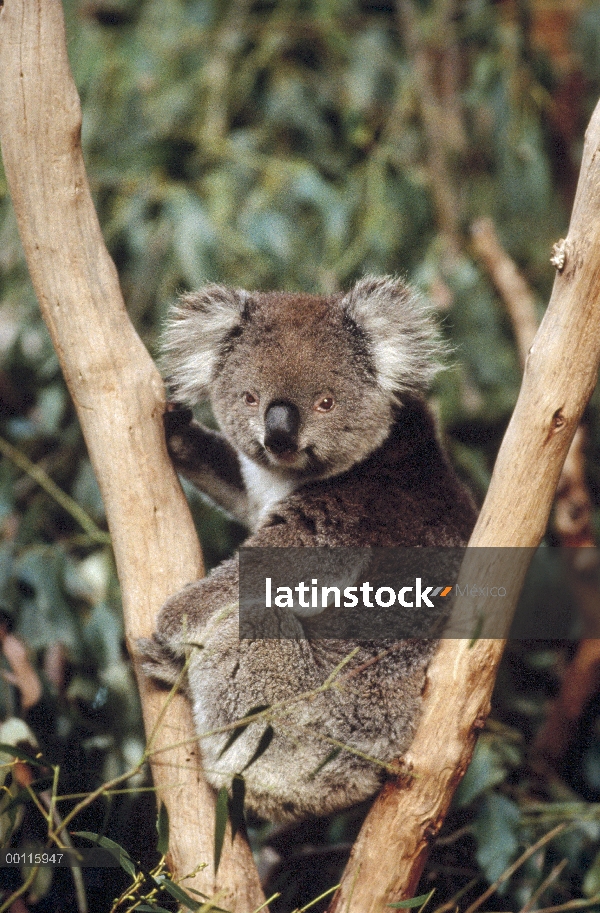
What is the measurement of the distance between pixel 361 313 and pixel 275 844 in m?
1.68

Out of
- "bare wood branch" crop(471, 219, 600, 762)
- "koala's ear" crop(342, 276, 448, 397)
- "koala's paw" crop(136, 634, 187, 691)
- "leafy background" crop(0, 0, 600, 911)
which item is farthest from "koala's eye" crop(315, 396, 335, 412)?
"bare wood branch" crop(471, 219, 600, 762)

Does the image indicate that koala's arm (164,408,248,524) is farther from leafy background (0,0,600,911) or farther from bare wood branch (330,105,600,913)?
bare wood branch (330,105,600,913)

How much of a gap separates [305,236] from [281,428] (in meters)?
1.82

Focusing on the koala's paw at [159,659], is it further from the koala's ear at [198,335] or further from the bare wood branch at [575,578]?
the bare wood branch at [575,578]

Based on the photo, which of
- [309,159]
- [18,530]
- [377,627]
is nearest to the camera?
[377,627]

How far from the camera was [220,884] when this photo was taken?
6.27ft

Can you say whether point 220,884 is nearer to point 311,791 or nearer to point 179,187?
point 311,791

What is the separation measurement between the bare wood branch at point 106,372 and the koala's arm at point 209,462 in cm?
26

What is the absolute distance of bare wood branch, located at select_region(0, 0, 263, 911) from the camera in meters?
1.94

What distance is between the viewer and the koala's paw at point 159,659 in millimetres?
2035

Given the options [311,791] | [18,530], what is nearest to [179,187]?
[18,530]

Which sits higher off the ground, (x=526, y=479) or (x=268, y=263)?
(x=268, y=263)

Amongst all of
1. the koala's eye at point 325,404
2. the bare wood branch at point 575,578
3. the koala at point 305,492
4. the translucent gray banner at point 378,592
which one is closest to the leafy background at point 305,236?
the bare wood branch at point 575,578

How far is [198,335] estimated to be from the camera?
8.13ft
